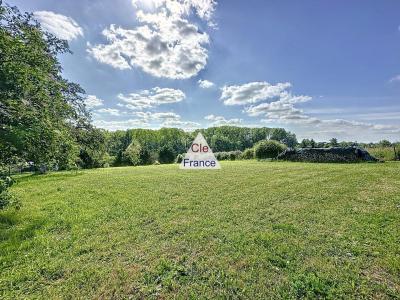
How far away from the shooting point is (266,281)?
326 centimetres

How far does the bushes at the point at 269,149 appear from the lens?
28703 mm

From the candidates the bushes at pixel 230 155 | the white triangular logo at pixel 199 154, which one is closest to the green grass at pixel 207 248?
the white triangular logo at pixel 199 154

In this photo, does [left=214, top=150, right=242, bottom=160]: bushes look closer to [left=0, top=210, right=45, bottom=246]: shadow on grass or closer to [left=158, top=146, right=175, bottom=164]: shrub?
[left=158, top=146, right=175, bottom=164]: shrub

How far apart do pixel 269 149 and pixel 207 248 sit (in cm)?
2655

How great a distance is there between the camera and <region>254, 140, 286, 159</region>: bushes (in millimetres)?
28703

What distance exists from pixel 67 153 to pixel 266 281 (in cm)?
695

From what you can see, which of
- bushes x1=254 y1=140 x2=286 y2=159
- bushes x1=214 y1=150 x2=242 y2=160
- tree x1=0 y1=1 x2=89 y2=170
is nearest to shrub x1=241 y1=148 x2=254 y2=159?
bushes x1=214 y1=150 x2=242 y2=160

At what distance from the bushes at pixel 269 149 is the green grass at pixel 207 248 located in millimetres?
21300

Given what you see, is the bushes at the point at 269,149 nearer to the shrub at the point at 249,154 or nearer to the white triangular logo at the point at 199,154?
the shrub at the point at 249,154

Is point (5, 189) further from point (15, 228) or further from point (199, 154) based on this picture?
point (199, 154)

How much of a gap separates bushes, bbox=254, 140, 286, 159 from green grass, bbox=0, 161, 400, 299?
69.9 feet

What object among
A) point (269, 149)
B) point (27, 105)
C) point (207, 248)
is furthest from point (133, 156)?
point (207, 248)

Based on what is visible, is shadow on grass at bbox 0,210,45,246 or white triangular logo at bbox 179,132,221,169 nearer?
shadow on grass at bbox 0,210,45,246

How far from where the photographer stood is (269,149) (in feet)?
95.9
